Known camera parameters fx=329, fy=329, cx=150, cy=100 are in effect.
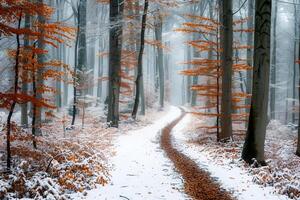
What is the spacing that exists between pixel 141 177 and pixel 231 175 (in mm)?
2450

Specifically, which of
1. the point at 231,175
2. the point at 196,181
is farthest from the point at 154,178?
the point at 231,175

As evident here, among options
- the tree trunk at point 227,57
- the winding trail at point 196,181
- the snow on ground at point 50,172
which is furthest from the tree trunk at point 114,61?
the snow on ground at point 50,172

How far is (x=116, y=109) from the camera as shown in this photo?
61.6ft

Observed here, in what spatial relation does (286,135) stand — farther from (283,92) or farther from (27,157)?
(283,92)

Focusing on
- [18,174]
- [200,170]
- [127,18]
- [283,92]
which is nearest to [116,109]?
[127,18]

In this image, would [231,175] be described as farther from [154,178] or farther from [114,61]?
[114,61]

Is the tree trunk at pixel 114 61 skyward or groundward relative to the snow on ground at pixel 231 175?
skyward

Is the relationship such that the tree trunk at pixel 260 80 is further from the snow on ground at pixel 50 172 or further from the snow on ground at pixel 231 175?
the snow on ground at pixel 50 172

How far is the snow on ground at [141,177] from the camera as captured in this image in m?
7.02

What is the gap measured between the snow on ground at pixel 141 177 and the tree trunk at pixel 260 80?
266 cm

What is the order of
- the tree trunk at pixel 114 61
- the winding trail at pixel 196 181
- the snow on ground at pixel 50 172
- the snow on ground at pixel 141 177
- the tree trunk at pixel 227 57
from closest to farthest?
the snow on ground at pixel 50 172 < the snow on ground at pixel 141 177 < the winding trail at pixel 196 181 < the tree trunk at pixel 227 57 < the tree trunk at pixel 114 61

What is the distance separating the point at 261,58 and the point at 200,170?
3.78 m

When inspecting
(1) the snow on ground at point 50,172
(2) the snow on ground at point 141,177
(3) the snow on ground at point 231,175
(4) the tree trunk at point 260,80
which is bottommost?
(3) the snow on ground at point 231,175

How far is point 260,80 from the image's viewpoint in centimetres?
984
